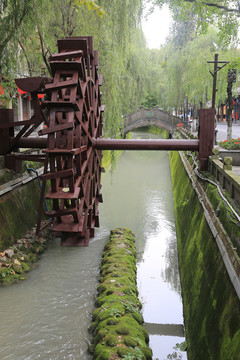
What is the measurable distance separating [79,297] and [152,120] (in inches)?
1022

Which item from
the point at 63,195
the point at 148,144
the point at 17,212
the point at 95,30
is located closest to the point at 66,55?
the point at 148,144

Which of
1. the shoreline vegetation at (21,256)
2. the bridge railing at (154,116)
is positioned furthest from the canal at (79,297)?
the bridge railing at (154,116)

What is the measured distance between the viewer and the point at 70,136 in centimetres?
671

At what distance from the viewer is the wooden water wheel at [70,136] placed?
22.1 ft

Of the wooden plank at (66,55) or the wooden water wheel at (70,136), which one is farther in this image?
the wooden plank at (66,55)

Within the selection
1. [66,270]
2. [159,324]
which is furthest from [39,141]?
[159,324]

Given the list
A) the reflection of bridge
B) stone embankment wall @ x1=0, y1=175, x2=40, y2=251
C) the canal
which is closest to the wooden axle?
stone embankment wall @ x1=0, y1=175, x2=40, y2=251

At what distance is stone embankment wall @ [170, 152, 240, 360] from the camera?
15.0ft

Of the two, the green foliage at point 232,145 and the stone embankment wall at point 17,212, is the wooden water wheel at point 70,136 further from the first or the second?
the green foliage at point 232,145

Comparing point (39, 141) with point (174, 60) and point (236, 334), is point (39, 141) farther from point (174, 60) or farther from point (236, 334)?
point (174, 60)

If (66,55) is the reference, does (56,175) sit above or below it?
below

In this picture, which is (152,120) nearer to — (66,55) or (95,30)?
(95,30)

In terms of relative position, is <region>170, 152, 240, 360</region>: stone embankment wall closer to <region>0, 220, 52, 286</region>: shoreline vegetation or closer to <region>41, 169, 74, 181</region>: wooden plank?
<region>41, 169, 74, 181</region>: wooden plank

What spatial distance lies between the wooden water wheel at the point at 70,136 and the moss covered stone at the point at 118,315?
103cm
